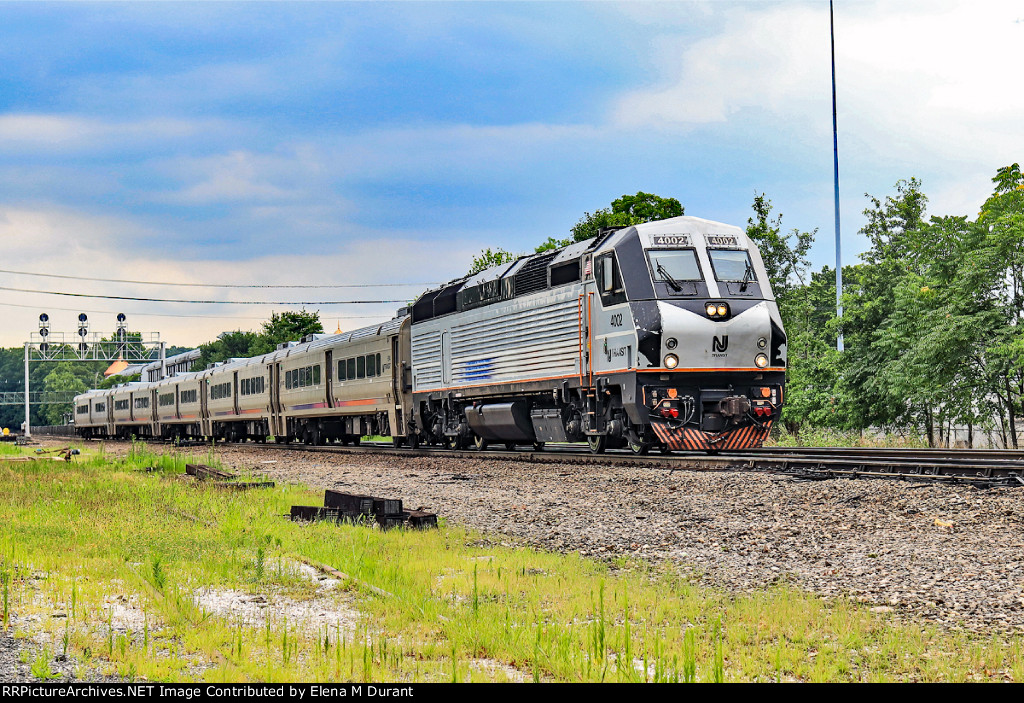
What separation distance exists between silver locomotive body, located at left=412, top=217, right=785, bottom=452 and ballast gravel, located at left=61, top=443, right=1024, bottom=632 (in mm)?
1745

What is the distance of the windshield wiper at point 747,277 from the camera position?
17.7m

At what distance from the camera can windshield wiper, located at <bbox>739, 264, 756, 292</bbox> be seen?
58.0ft

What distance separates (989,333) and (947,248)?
2890mm

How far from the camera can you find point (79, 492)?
48.2 ft

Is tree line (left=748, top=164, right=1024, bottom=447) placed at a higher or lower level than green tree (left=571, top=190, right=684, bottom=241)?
lower

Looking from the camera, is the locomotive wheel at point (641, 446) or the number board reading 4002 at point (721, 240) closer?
the locomotive wheel at point (641, 446)

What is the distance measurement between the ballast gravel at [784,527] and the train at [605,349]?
1.90 m

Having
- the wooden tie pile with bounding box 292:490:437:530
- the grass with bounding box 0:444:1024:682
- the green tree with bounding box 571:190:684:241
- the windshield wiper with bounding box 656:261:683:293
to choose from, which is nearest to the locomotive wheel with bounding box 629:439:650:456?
the windshield wiper with bounding box 656:261:683:293

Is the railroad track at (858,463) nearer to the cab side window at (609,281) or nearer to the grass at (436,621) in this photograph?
the cab side window at (609,281)

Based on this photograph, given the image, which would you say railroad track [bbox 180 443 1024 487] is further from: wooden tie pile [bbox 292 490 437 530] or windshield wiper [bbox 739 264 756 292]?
wooden tie pile [bbox 292 490 437 530]

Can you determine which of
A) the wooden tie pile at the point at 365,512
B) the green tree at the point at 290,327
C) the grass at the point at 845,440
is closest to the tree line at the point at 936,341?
the grass at the point at 845,440

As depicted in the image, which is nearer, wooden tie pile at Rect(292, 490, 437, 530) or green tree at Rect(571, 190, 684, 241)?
wooden tie pile at Rect(292, 490, 437, 530)
